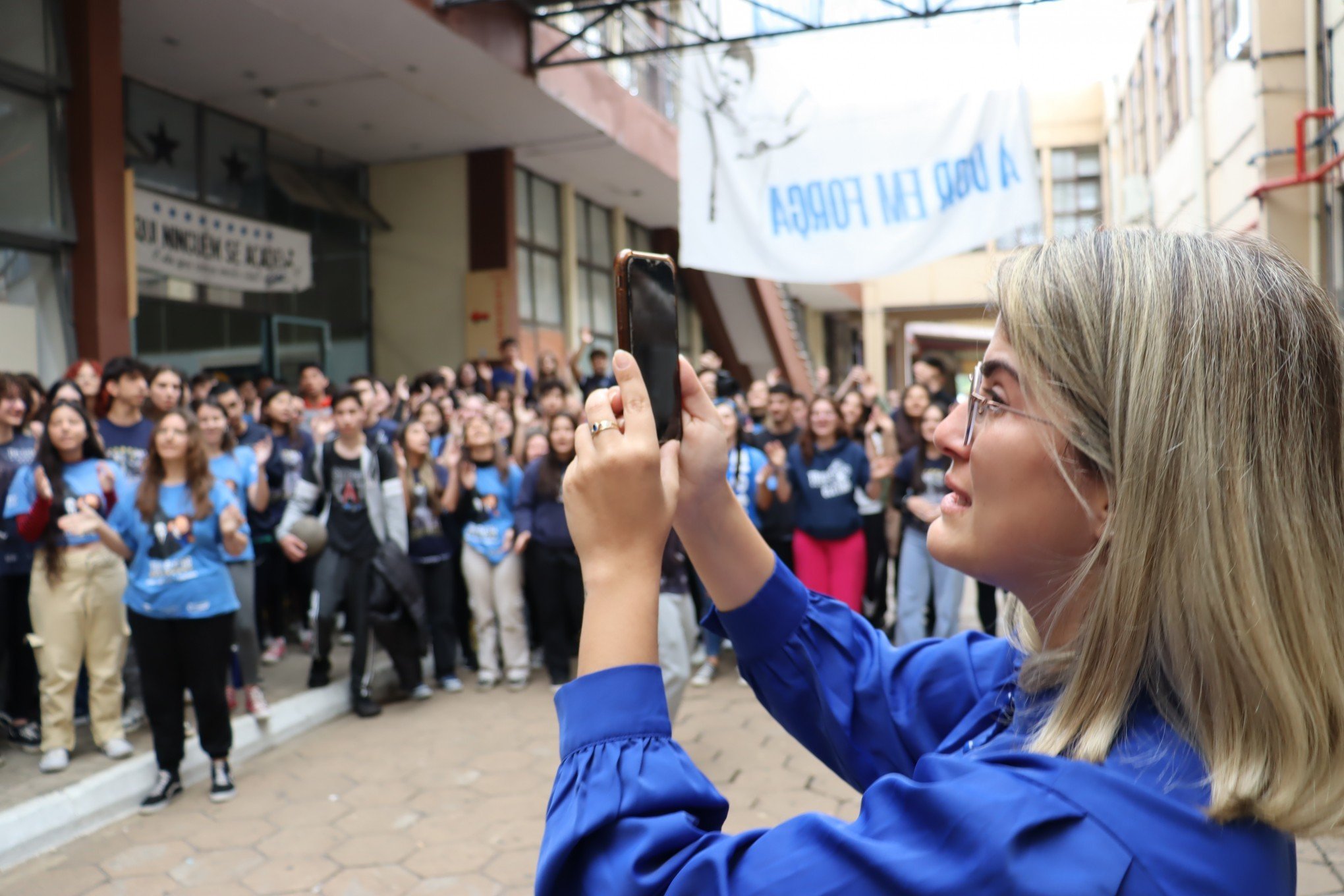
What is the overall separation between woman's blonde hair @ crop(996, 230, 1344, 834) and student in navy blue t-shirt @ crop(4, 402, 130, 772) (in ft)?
15.9

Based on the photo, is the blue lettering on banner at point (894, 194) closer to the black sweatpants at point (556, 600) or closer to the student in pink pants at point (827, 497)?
the student in pink pants at point (827, 497)

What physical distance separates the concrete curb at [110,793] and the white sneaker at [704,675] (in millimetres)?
2318

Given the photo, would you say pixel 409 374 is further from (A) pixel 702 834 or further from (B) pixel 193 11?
(A) pixel 702 834

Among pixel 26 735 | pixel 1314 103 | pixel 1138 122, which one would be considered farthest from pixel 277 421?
pixel 1138 122

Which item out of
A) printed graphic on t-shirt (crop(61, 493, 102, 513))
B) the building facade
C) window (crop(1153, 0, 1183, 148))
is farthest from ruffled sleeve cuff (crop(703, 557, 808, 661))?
window (crop(1153, 0, 1183, 148))

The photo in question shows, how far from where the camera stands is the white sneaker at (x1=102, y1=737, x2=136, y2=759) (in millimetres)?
4793

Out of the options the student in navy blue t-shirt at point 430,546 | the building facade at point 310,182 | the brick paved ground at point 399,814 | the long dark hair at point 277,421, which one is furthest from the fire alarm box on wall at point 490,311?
the brick paved ground at point 399,814

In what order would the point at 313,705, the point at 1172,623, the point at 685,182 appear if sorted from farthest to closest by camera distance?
the point at 685,182 < the point at 313,705 < the point at 1172,623

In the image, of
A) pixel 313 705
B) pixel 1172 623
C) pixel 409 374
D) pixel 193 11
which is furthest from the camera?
pixel 409 374

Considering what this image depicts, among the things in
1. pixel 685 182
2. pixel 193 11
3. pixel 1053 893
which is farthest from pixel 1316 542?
pixel 193 11

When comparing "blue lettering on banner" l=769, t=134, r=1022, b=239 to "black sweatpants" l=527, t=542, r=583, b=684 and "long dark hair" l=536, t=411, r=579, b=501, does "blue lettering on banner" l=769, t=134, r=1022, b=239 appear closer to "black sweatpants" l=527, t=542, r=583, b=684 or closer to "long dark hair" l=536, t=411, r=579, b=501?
"long dark hair" l=536, t=411, r=579, b=501

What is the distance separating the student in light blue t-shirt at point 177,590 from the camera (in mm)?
4445

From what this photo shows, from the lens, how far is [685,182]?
20.9ft

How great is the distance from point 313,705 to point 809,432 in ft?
11.5
